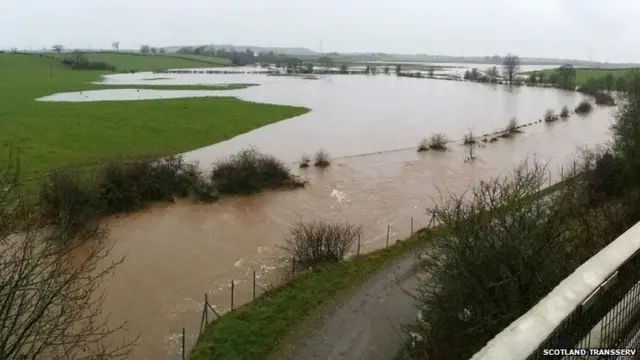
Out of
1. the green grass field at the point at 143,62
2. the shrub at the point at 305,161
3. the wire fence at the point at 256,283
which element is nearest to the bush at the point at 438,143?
the shrub at the point at 305,161

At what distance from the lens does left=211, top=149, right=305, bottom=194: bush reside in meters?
28.5

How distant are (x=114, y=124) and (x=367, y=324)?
37.7 m

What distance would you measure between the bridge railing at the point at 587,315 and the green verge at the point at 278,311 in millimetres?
10482

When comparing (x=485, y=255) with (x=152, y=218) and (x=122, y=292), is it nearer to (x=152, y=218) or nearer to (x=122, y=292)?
(x=122, y=292)

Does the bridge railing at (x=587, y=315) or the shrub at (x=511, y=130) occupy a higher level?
the bridge railing at (x=587, y=315)

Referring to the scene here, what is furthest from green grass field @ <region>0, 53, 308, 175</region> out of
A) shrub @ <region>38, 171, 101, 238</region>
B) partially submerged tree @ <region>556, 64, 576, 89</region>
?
partially submerged tree @ <region>556, 64, 576, 89</region>

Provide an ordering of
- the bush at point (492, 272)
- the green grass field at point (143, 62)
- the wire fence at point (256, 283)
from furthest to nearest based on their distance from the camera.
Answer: the green grass field at point (143, 62)
the wire fence at point (256, 283)
the bush at point (492, 272)

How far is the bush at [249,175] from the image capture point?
28516 mm

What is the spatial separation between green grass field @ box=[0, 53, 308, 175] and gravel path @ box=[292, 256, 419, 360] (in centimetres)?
1691

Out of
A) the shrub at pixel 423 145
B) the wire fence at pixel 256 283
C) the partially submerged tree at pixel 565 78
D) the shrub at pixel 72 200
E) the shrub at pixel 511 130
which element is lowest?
the wire fence at pixel 256 283

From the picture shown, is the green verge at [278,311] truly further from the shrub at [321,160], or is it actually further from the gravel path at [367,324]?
the shrub at [321,160]

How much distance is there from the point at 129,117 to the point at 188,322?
3851 centimetres

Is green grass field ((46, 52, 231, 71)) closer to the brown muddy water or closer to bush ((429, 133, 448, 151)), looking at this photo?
the brown muddy water

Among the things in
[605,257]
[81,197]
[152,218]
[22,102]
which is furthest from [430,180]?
[22,102]
